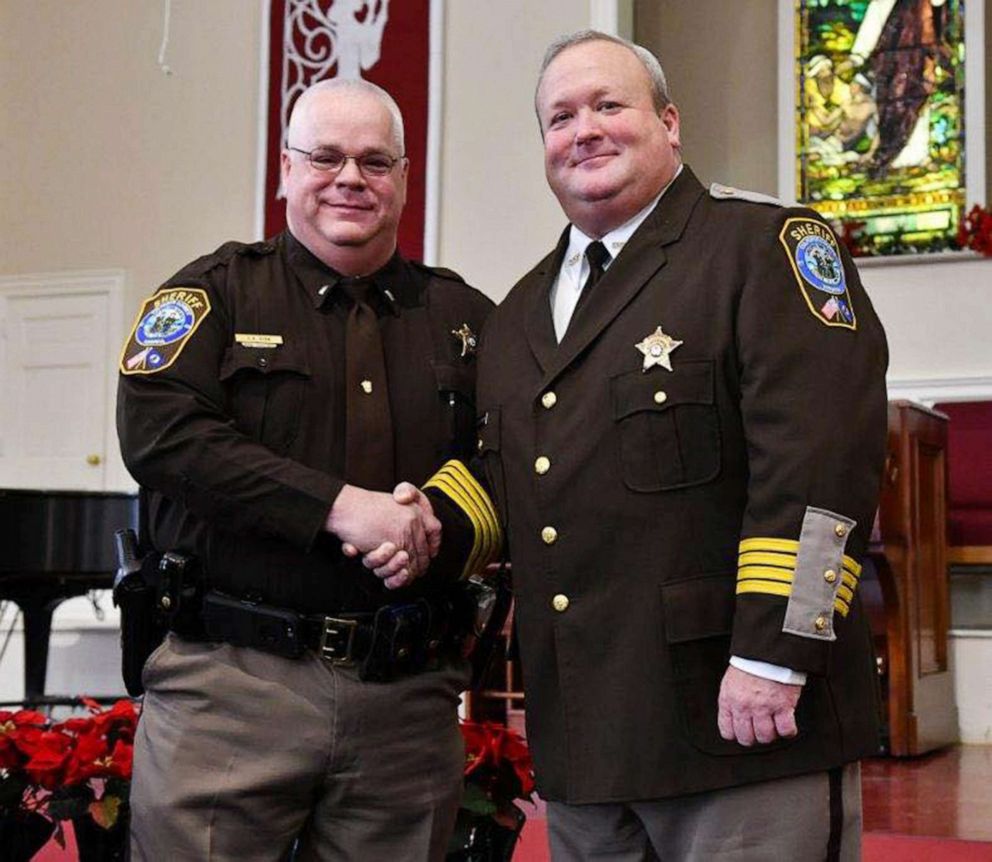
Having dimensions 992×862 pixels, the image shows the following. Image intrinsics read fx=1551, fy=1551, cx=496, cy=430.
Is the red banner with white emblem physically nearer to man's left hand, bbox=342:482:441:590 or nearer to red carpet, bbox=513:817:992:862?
red carpet, bbox=513:817:992:862

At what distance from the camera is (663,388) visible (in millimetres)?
1927

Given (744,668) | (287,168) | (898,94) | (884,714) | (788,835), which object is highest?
(898,94)

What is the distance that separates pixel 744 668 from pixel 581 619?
0.24 metres

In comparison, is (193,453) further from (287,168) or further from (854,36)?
(854,36)

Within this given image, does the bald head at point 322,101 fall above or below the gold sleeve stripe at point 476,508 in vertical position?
above

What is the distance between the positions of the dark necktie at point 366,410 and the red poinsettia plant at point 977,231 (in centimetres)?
543

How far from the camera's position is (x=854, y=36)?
767 centimetres

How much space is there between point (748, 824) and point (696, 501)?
388 mm

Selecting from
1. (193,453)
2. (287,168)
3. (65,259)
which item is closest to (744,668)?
(193,453)

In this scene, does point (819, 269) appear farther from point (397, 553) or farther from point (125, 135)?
point (125, 135)

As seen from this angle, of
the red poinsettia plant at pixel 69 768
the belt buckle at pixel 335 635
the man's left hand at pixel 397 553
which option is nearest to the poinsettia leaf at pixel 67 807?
the red poinsettia plant at pixel 69 768

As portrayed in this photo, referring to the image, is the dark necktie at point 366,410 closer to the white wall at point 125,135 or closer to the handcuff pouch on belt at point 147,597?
the handcuff pouch on belt at point 147,597

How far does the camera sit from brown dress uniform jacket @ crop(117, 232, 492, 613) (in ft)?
6.88

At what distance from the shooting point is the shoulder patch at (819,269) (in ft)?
6.18
